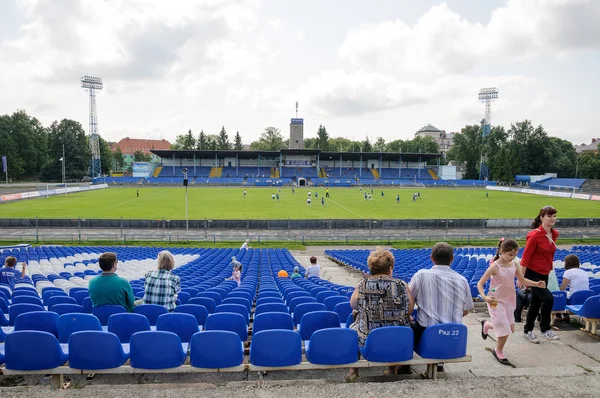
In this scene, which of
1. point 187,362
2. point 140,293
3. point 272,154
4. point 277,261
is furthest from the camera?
point 272,154

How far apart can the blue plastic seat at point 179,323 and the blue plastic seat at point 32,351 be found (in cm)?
104

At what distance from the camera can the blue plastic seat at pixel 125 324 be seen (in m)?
A: 4.16

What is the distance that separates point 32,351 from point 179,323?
142 cm

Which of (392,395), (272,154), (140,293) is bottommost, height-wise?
(140,293)

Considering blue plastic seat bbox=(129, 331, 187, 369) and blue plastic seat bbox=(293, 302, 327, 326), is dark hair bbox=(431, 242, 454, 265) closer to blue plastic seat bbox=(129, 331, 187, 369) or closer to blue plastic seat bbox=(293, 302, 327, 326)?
blue plastic seat bbox=(293, 302, 327, 326)

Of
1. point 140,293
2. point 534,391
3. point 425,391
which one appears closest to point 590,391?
point 534,391

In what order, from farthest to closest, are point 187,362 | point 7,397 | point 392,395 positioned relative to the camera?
point 187,362 < point 392,395 < point 7,397

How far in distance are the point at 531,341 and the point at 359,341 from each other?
2949 mm

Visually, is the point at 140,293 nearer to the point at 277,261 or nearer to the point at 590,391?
the point at 590,391

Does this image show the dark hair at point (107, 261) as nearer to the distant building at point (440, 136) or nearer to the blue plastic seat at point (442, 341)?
the blue plastic seat at point (442, 341)

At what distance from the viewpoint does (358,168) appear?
10094cm

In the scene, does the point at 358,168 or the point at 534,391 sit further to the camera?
the point at 358,168

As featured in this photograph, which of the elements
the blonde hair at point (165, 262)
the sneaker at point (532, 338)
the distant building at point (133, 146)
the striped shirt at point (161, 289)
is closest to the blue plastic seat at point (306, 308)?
the striped shirt at point (161, 289)

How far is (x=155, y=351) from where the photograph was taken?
358 cm
